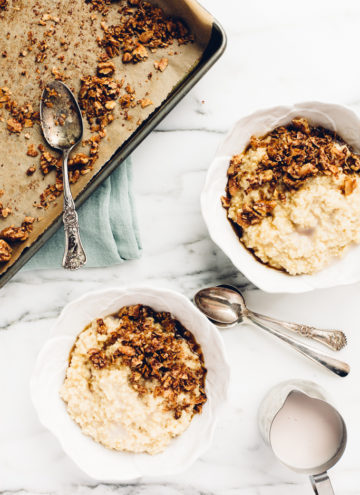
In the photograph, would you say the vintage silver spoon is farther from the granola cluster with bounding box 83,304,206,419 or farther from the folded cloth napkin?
the folded cloth napkin

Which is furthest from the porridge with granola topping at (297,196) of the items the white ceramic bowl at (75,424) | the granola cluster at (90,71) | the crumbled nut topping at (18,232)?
the crumbled nut topping at (18,232)

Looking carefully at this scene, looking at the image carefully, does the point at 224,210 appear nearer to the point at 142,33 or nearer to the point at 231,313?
the point at 231,313

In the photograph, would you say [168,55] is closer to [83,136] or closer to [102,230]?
[83,136]

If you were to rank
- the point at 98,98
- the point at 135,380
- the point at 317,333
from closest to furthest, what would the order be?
the point at 135,380, the point at 98,98, the point at 317,333

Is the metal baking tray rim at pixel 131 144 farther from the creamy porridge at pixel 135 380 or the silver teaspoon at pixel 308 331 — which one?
the silver teaspoon at pixel 308 331

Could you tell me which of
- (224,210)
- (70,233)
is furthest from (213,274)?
(70,233)
